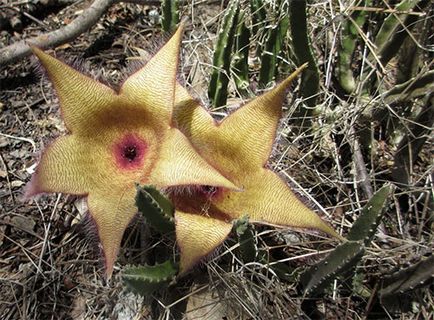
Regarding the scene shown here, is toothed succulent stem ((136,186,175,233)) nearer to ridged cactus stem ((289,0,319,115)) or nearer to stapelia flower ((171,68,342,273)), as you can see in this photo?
stapelia flower ((171,68,342,273))

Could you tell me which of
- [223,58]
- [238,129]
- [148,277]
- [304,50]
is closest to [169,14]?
[223,58]

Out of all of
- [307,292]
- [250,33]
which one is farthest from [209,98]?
[307,292]

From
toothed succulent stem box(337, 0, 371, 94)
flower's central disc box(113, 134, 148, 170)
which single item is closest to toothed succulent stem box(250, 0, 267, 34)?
toothed succulent stem box(337, 0, 371, 94)

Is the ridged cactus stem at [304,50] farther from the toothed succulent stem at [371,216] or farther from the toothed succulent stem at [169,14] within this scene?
the toothed succulent stem at [371,216]

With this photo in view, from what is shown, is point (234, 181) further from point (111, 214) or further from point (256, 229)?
point (111, 214)

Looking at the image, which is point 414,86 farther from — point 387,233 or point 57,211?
point 57,211

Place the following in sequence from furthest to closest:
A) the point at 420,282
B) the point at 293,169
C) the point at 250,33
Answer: the point at 250,33 < the point at 293,169 < the point at 420,282

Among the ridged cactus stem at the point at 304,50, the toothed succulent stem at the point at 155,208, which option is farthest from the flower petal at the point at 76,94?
the ridged cactus stem at the point at 304,50
